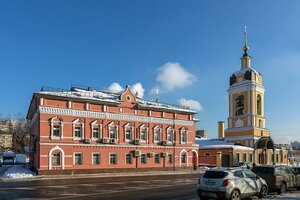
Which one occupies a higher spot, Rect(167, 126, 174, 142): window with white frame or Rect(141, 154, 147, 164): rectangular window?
Rect(167, 126, 174, 142): window with white frame

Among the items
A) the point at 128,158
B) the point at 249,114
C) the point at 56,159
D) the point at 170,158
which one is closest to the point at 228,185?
the point at 56,159

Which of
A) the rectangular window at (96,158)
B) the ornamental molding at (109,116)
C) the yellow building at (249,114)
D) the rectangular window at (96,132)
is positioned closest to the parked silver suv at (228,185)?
the ornamental molding at (109,116)

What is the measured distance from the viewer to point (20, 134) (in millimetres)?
70375

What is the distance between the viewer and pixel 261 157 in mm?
61469

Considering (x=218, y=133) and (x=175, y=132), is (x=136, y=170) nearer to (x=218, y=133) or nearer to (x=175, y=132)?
(x=175, y=132)

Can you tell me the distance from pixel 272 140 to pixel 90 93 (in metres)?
35.6

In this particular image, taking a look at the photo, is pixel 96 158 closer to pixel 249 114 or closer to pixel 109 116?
pixel 109 116

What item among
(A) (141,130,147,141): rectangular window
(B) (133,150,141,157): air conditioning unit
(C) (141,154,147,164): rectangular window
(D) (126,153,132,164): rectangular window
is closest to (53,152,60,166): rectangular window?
(D) (126,153,132,164): rectangular window

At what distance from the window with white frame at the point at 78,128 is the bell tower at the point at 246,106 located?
34077 mm

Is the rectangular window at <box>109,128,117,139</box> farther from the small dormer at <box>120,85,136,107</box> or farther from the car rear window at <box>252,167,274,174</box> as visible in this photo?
the car rear window at <box>252,167,274,174</box>

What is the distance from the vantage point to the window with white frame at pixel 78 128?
36719mm

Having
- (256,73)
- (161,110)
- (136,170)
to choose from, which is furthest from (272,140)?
(136,170)

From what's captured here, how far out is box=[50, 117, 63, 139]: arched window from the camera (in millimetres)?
35094

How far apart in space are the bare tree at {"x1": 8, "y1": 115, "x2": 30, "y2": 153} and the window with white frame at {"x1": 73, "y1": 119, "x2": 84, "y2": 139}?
3617cm
